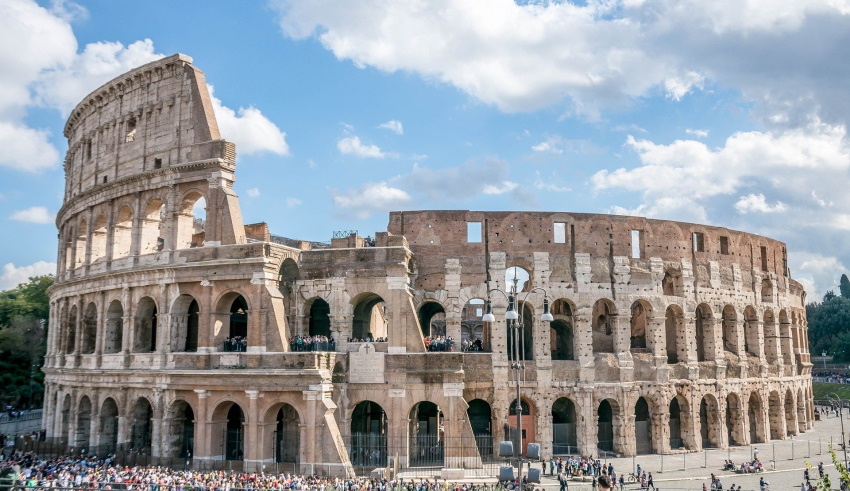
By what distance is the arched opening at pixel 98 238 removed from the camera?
3547cm

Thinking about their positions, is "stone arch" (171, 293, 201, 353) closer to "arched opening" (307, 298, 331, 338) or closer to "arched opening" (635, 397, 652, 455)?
"arched opening" (307, 298, 331, 338)

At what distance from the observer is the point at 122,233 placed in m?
34.4

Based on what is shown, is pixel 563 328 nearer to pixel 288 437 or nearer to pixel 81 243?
pixel 288 437

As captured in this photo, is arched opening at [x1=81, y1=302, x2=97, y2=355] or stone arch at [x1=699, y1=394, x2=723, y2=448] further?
stone arch at [x1=699, y1=394, x2=723, y2=448]

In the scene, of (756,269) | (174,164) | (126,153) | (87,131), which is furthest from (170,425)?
(756,269)

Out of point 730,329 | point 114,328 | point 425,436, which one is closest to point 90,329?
point 114,328

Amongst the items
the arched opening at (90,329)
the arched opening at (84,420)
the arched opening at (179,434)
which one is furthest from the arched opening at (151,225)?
the arched opening at (84,420)

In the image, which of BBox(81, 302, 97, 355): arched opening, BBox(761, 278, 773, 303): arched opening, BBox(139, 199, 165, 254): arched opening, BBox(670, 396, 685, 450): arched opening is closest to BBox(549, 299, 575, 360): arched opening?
BBox(670, 396, 685, 450): arched opening

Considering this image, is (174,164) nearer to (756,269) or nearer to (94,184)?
(94,184)

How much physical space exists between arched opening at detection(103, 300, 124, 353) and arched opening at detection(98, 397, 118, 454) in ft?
8.18

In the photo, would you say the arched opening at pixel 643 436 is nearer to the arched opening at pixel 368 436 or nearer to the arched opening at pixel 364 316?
the arched opening at pixel 368 436

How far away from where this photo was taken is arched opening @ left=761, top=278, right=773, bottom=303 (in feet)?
134

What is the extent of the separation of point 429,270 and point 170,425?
1336 cm

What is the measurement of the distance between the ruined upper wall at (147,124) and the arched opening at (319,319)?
8.08 metres
